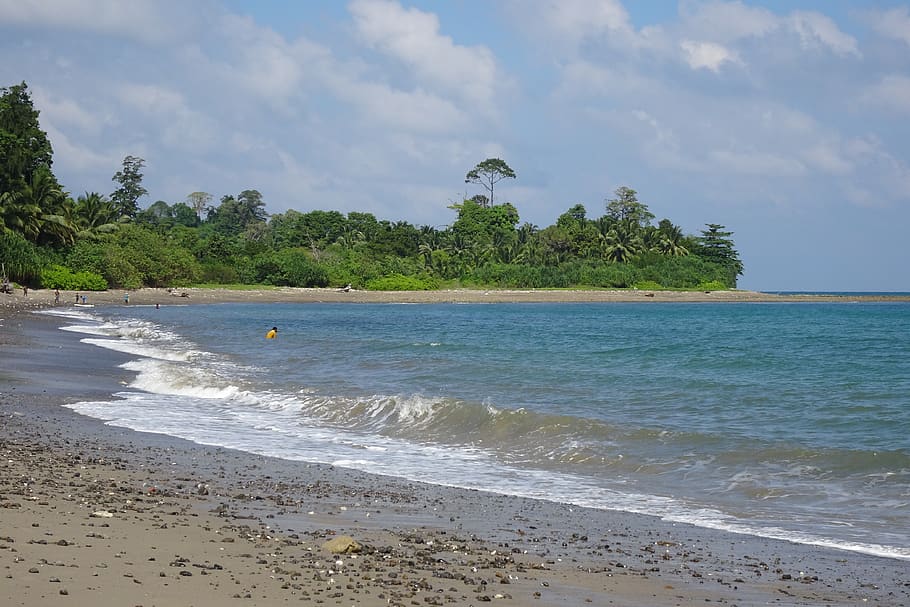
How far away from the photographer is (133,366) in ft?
76.9

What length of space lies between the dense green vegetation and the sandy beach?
59.6m

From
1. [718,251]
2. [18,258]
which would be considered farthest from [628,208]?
[18,258]

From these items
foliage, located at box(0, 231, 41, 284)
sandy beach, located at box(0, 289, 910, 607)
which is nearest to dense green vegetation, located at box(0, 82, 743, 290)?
foliage, located at box(0, 231, 41, 284)

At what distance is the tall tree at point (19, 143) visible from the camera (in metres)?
67.3

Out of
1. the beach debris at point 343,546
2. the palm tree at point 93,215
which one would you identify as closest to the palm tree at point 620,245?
the palm tree at point 93,215

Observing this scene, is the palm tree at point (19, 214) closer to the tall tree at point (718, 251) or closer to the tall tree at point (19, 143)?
the tall tree at point (19, 143)

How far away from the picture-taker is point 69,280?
236 ft

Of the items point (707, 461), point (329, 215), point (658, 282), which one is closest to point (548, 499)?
point (707, 461)

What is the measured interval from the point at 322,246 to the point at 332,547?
10544cm

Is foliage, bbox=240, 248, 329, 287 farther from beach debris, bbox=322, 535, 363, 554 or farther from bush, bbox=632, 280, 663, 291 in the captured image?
beach debris, bbox=322, 535, 363, 554

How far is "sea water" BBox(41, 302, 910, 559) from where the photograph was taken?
10289mm

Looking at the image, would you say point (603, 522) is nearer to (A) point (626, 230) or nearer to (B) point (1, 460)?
(B) point (1, 460)

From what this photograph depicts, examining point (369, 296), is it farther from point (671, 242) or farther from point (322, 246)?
point (671, 242)

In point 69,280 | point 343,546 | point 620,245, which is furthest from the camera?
point 620,245
